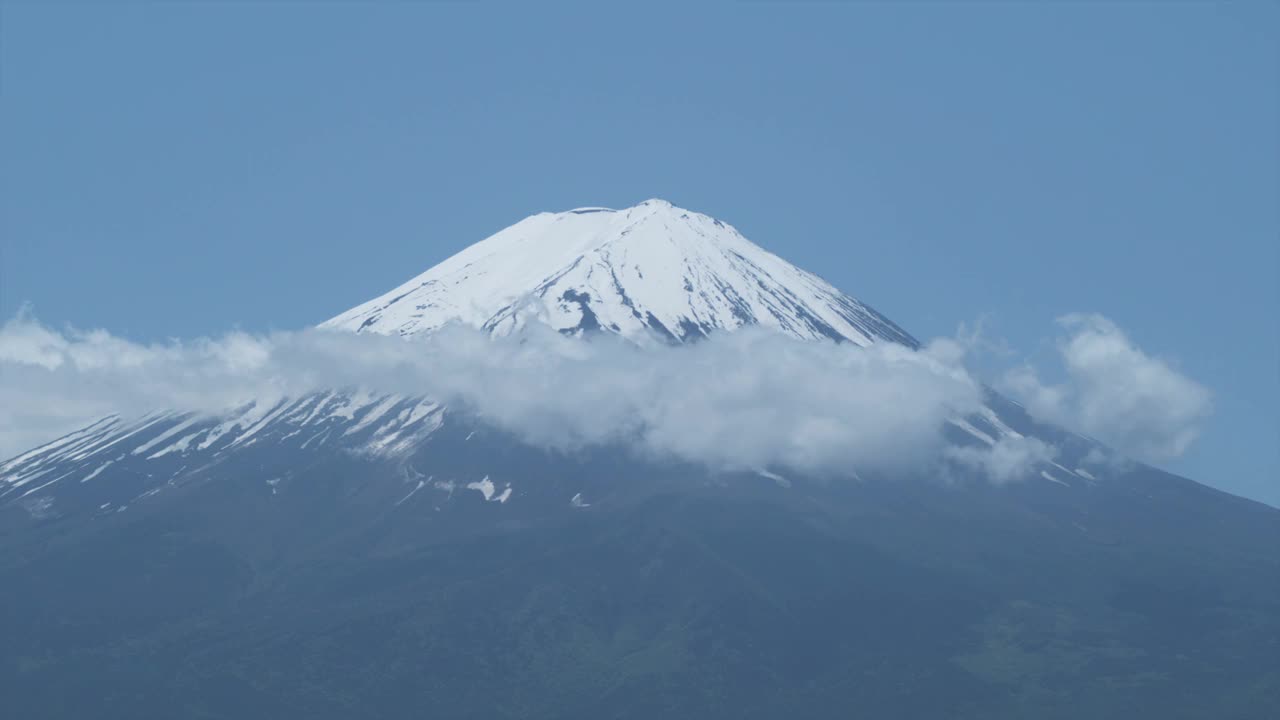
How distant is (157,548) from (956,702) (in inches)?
2802

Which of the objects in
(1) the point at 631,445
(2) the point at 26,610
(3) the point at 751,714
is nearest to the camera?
(3) the point at 751,714

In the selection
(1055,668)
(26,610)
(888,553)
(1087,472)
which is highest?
(1087,472)

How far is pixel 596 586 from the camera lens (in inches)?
6216

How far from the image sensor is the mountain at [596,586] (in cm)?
14225

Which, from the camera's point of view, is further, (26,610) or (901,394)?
(901,394)

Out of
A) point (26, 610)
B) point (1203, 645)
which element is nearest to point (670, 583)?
point (1203, 645)

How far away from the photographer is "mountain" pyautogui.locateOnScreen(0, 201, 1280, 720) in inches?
5600

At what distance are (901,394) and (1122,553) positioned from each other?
3542 cm

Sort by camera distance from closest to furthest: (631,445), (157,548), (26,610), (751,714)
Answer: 1. (751,714)
2. (26,610)
3. (157,548)
4. (631,445)

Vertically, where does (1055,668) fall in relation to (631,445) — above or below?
below

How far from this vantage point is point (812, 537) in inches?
6545

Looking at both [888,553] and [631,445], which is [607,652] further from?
[631,445]

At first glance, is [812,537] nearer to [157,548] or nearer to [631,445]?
[631,445]

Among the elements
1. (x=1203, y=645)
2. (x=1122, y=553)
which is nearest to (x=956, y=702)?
(x=1203, y=645)
